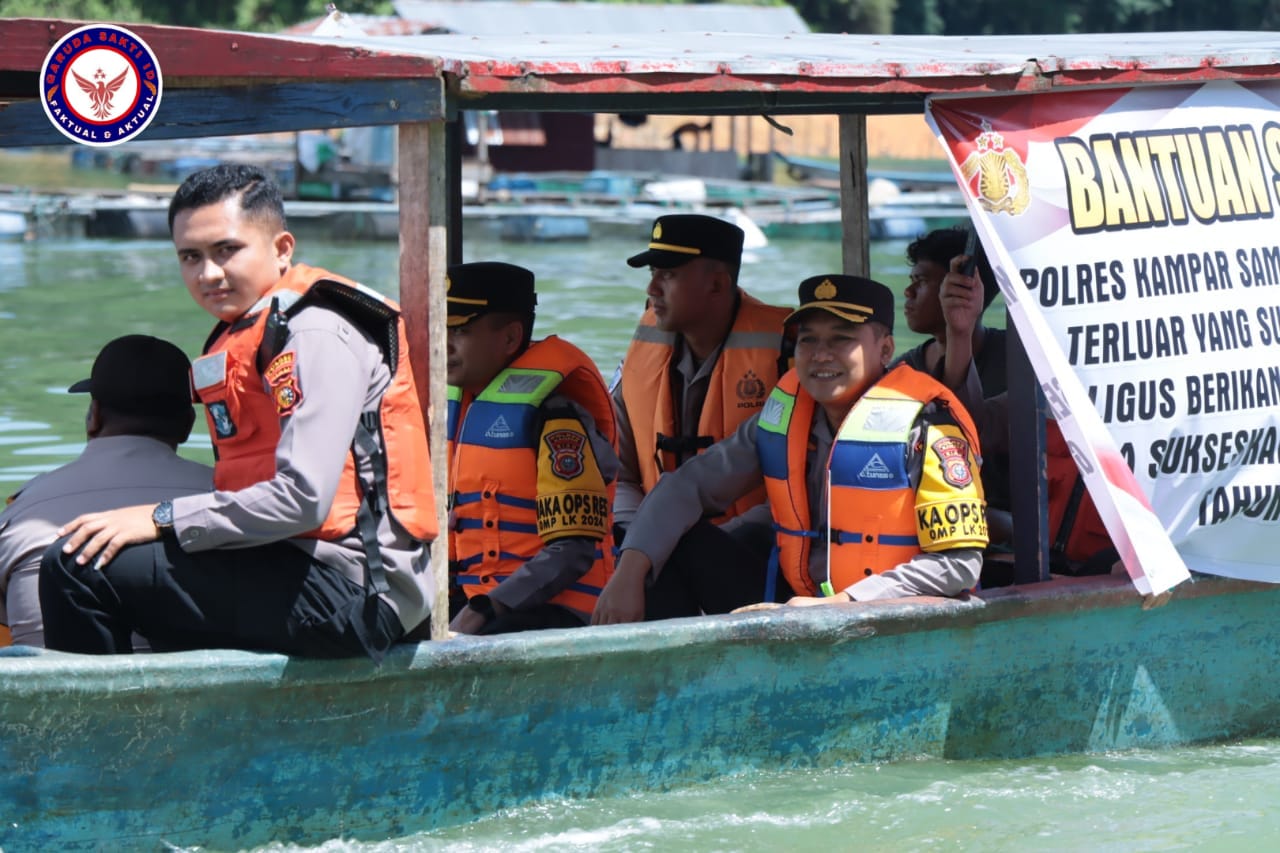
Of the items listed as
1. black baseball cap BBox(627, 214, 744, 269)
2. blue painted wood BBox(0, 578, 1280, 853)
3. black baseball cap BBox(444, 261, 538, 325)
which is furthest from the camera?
black baseball cap BBox(627, 214, 744, 269)

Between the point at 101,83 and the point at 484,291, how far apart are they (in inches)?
56.8

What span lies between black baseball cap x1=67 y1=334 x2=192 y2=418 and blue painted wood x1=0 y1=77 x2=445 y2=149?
18.9 inches

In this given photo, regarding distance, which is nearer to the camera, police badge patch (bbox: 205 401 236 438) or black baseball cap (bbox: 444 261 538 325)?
police badge patch (bbox: 205 401 236 438)

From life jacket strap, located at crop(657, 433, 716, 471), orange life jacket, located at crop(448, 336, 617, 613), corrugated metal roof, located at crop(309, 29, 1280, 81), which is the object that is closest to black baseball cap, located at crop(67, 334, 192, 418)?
corrugated metal roof, located at crop(309, 29, 1280, 81)

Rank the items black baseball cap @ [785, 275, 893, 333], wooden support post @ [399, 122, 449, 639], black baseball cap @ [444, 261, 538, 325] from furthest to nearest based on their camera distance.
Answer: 1. black baseball cap @ [444, 261, 538, 325]
2. black baseball cap @ [785, 275, 893, 333]
3. wooden support post @ [399, 122, 449, 639]

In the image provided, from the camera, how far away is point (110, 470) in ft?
12.6

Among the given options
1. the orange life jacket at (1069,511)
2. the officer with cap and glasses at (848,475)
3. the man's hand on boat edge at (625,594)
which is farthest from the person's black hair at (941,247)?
the man's hand on boat edge at (625,594)

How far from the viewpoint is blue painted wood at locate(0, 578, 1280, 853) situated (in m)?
3.60

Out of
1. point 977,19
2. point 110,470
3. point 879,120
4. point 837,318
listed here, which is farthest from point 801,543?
point 977,19

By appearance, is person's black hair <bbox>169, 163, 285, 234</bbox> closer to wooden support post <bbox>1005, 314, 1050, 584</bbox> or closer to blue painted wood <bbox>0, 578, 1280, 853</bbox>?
blue painted wood <bbox>0, 578, 1280, 853</bbox>

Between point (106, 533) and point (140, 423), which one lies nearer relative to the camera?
point (106, 533)

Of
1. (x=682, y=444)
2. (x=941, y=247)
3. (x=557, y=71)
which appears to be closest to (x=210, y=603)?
(x=557, y=71)

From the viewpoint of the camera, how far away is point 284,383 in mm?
3408

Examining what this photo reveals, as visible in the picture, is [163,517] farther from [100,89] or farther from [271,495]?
[100,89]
